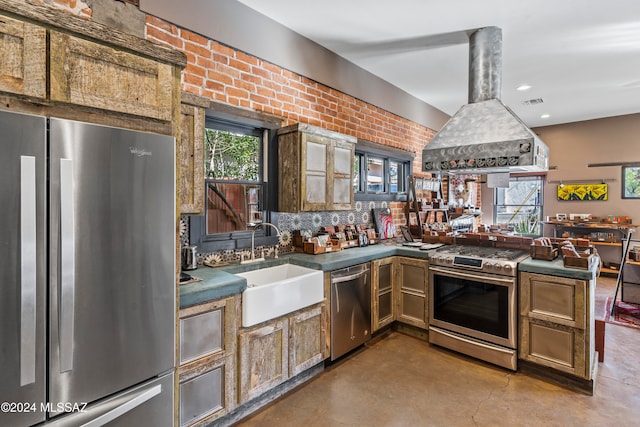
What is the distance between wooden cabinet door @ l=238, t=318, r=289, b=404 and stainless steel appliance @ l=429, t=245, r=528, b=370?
1631 mm

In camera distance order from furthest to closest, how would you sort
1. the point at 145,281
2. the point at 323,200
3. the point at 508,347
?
the point at 323,200 < the point at 508,347 < the point at 145,281

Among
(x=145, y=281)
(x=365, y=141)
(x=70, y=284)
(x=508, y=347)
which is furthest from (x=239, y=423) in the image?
(x=365, y=141)

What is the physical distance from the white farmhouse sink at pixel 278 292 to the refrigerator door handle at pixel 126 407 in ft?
2.12

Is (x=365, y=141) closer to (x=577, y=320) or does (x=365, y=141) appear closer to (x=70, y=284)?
(x=577, y=320)

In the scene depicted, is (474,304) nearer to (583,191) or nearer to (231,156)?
(231,156)

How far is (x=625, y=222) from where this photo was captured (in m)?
5.73

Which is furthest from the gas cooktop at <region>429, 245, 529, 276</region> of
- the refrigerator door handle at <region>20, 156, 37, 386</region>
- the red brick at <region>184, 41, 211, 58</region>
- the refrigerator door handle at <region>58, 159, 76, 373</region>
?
the refrigerator door handle at <region>20, 156, 37, 386</region>

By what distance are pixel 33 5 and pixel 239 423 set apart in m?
2.42

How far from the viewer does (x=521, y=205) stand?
7062 mm

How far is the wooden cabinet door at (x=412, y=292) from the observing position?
3.28m

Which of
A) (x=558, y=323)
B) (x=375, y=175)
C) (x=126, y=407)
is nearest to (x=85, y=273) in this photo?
(x=126, y=407)

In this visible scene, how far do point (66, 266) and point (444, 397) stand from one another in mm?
2531

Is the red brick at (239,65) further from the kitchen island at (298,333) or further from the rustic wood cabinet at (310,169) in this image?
the kitchen island at (298,333)

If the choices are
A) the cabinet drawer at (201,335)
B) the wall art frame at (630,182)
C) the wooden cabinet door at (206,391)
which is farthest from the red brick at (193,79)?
the wall art frame at (630,182)
